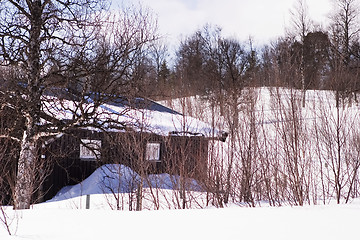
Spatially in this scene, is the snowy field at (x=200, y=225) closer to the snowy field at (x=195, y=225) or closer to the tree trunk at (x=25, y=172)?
the snowy field at (x=195, y=225)

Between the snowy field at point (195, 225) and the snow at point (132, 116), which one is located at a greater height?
the snow at point (132, 116)

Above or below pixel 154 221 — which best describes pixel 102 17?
above

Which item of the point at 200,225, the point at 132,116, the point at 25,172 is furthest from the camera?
the point at 132,116

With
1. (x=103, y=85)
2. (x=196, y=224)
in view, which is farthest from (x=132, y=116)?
(x=196, y=224)

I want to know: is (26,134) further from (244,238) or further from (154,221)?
(244,238)

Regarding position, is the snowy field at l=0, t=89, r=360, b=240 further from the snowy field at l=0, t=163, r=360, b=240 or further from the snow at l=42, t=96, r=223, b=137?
the snow at l=42, t=96, r=223, b=137

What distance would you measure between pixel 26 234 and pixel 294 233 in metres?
3.63

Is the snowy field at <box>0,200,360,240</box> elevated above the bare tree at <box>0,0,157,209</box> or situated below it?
below

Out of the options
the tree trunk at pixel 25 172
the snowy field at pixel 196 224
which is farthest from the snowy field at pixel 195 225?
the tree trunk at pixel 25 172

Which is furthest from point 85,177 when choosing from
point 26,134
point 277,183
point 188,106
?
point 277,183

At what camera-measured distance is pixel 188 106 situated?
32.8 ft

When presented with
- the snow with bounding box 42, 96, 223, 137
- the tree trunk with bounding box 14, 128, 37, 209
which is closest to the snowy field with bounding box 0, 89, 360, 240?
the tree trunk with bounding box 14, 128, 37, 209

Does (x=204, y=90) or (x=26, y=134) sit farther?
(x=204, y=90)

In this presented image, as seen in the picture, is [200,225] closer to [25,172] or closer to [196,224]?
[196,224]
